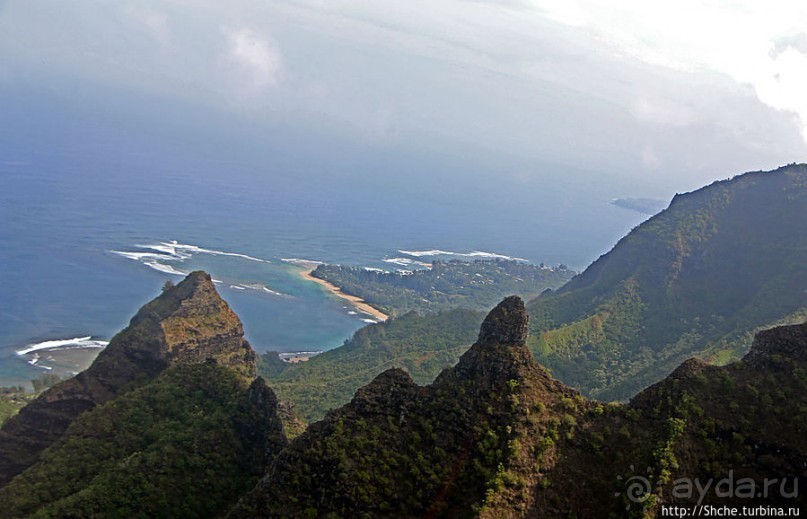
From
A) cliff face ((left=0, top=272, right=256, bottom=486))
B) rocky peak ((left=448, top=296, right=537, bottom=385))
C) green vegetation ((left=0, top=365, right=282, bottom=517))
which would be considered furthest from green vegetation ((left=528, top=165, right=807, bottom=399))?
green vegetation ((left=0, top=365, right=282, bottom=517))

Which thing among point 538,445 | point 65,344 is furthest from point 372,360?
point 538,445

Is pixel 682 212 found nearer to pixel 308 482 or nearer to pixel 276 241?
pixel 308 482

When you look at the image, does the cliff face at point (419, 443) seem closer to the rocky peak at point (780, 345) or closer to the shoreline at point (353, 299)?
the rocky peak at point (780, 345)

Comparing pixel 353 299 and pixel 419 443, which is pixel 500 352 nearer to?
pixel 419 443

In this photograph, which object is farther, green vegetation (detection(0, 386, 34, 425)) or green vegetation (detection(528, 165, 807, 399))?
green vegetation (detection(528, 165, 807, 399))

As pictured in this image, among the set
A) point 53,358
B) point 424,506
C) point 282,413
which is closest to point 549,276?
point 53,358

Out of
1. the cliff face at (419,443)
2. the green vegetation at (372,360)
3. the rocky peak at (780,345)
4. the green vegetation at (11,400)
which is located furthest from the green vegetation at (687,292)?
the green vegetation at (11,400)

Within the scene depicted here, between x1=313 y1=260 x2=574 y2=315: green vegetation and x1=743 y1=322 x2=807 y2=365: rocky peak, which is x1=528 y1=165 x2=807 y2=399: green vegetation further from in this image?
x1=313 y1=260 x2=574 y2=315: green vegetation

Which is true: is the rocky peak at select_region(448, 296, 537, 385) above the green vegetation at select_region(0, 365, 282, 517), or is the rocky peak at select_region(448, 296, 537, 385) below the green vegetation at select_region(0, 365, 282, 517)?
above
